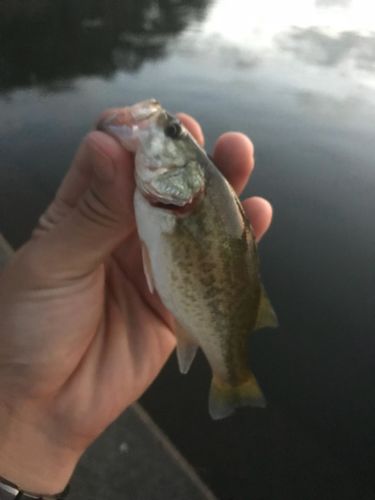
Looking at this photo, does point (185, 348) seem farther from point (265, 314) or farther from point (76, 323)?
point (76, 323)

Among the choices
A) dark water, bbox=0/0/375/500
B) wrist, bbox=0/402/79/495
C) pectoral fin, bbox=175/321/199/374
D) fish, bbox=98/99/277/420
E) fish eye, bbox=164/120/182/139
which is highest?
fish eye, bbox=164/120/182/139

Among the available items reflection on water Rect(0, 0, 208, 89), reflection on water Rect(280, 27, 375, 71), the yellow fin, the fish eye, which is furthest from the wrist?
reflection on water Rect(280, 27, 375, 71)

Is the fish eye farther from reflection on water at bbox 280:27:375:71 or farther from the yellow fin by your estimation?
reflection on water at bbox 280:27:375:71

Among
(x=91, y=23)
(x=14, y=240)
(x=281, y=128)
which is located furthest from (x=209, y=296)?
(x=91, y=23)

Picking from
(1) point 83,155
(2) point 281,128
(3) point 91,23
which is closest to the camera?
(1) point 83,155

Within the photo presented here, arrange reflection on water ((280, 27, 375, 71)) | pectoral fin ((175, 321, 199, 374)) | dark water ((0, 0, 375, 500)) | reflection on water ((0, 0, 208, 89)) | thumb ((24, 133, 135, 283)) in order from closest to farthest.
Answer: thumb ((24, 133, 135, 283)) → pectoral fin ((175, 321, 199, 374)) → dark water ((0, 0, 375, 500)) → reflection on water ((0, 0, 208, 89)) → reflection on water ((280, 27, 375, 71))

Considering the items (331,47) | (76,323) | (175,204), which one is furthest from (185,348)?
(331,47)

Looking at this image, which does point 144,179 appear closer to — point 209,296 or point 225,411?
point 209,296
